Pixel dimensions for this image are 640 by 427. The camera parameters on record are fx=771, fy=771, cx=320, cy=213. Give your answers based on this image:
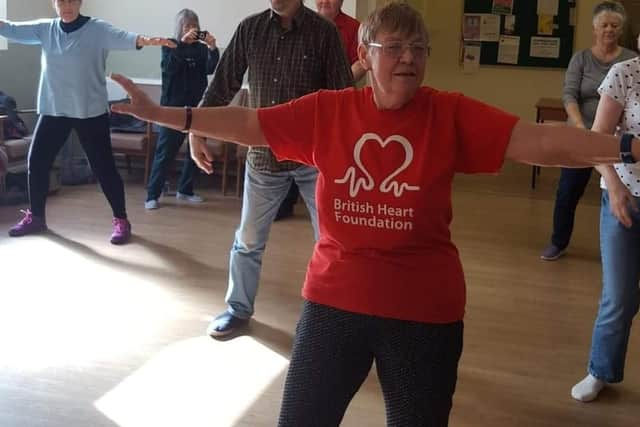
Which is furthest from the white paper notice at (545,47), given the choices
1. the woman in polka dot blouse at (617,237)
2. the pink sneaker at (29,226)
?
the woman in polka dot blouse at (617,237)

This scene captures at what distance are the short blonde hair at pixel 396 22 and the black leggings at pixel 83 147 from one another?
11.4 ft

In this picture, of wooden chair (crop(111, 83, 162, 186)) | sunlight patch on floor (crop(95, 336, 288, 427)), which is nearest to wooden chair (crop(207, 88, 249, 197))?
wooden chair (crop(111, 83, 162, 186))

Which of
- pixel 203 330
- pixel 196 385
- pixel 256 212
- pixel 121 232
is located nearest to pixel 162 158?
pixel 121 232

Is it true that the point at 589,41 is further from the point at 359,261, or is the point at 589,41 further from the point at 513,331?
the point at 359,261

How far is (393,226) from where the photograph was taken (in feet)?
5.13

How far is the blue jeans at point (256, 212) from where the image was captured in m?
3.07

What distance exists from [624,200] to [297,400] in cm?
129

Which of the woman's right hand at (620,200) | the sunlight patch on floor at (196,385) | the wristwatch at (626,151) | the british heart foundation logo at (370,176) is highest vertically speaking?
the wristwatch at (626,151)

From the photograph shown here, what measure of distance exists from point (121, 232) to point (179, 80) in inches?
56.7

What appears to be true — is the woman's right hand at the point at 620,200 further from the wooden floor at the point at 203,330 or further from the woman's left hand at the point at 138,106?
the woman's left hand at the point at 138,106

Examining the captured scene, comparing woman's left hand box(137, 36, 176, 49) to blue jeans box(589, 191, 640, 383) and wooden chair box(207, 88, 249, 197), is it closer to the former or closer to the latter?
wooden chair box(207, 88, 249, 197)

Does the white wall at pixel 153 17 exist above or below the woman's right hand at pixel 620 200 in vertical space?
above

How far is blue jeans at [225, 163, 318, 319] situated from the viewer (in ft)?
10.1

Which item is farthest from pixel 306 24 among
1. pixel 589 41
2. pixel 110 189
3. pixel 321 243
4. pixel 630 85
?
pixel 589 41
